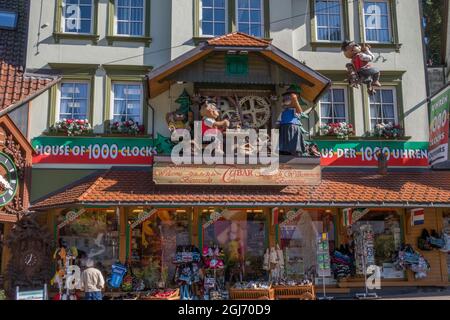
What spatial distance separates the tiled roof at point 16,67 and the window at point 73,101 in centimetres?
58

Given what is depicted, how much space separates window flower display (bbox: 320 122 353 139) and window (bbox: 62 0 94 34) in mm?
7563

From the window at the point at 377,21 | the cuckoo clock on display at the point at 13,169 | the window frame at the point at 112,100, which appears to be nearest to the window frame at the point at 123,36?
the window frame at the point at 112,100

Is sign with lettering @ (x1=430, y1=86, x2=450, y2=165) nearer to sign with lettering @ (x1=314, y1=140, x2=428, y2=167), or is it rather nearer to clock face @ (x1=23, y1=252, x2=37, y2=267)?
sign with lettering @ (x1=314, y1=140, x2=428, y2=167)

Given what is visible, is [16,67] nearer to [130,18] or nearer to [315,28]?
[130,18]

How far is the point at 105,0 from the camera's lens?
52.2ft

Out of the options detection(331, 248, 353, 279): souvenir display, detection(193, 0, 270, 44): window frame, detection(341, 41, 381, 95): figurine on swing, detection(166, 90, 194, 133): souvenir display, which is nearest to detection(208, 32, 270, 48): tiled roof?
detection(193, 0, 270, 44): window frame

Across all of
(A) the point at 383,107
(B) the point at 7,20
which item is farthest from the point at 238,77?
(B) the point at 7,20

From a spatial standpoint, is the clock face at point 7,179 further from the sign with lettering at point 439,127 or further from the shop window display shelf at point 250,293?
the sign with lettering at point 439,127

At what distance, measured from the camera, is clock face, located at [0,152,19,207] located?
13.7m

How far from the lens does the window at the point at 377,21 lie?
16688 millimetres

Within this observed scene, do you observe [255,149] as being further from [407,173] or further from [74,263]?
[74,263]

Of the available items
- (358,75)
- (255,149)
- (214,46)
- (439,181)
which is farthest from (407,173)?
(214,46)

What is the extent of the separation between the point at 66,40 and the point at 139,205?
19.0 feet

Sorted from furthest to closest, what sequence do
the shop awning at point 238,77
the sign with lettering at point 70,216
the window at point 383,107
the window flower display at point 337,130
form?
the window at point 383,107 → the window flower display at point 337,130 → the shop awning at point 238,77 → the sign with lettering at point 70,216
